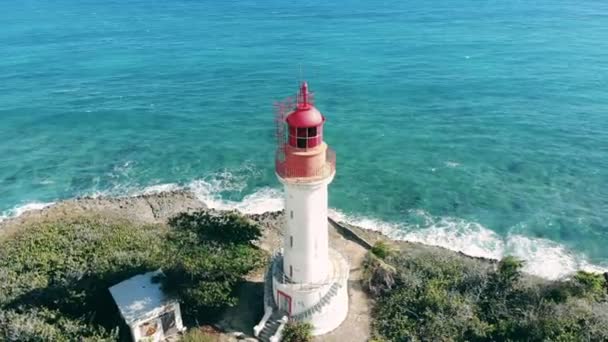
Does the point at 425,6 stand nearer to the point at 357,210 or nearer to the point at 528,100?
the point at 528,100

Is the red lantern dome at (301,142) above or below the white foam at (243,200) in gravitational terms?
above

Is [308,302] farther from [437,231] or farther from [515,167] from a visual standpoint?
[515,167]

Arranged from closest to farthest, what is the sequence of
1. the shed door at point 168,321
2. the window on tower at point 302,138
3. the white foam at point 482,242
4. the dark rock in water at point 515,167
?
the window on tower at point 302,138 < the shed door at point 168,321 < the white foam at point 482,242 < the dark rock in water at point 515,167

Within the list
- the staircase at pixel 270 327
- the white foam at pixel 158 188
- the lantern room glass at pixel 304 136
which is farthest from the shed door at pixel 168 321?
the white foam at pixel 158 188

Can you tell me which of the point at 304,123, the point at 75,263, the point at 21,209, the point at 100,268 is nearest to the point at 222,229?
the point at 100,268

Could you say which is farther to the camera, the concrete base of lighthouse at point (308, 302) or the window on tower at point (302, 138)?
the concrete base of lighthouse at point (308, 302)

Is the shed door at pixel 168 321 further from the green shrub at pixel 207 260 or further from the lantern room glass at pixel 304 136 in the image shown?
the lantern room glass at pixel 304 136

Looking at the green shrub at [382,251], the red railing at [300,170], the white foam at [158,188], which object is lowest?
the white foam at [158,188]
